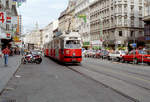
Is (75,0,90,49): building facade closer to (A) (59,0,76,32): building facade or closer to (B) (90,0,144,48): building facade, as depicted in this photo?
(A) (59,0,76,32): building facade

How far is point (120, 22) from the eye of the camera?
60906 mm

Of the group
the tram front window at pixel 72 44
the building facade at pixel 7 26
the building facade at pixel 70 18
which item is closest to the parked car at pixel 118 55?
the tram front window at pixel 72 44

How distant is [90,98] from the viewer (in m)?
7.90

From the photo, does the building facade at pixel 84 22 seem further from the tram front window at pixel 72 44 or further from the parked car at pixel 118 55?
the tram front window at pixel 72 44

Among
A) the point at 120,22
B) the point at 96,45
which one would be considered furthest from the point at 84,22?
the point at 120,22

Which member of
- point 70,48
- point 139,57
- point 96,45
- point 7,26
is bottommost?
point 139,57

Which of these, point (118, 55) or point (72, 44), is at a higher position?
point (72, 44)

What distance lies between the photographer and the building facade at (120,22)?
6053 centimetres

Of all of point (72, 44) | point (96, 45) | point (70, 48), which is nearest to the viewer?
point (70, 48)

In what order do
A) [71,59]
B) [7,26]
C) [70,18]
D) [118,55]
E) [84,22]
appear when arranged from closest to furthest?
1. [71,59]
2. [118,55]
3. [7,26]
4. [84,22]
5. [70,18]

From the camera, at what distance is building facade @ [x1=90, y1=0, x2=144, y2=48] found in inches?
2383

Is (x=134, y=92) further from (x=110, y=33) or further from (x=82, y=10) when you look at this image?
(x=82, y=10)

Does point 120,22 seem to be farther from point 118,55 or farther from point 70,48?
point 70,48

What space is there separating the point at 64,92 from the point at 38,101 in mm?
1712
